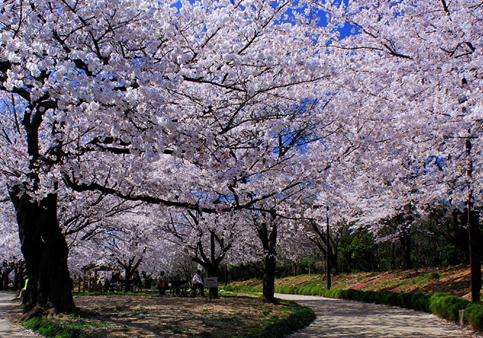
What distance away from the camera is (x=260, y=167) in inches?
395

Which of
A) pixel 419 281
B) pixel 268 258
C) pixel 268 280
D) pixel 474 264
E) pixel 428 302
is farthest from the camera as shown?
pixel 419 281

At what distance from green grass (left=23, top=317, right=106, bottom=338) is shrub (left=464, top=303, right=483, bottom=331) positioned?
8106 millimetres

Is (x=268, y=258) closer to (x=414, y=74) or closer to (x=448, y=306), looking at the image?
(x=448, y=306)

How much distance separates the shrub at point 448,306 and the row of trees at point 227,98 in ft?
1.70

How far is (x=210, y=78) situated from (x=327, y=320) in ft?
32.2

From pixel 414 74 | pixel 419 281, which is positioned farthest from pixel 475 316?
pixel 419 281

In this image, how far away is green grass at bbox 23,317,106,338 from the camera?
952cm

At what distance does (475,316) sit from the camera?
11.2m

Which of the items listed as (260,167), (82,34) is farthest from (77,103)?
(260,167)

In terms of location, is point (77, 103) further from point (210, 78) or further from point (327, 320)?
point (327, 320)

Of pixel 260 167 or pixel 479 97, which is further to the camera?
pixel 260 167

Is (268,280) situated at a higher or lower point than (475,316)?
higher

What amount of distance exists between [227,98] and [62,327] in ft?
19.0

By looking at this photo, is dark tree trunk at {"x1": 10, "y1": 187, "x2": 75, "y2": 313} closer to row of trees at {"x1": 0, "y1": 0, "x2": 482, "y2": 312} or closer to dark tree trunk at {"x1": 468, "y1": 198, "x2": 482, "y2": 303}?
row of trees at {"x1": 0, "y1": 0, "x2": 482, "y2": 312}
